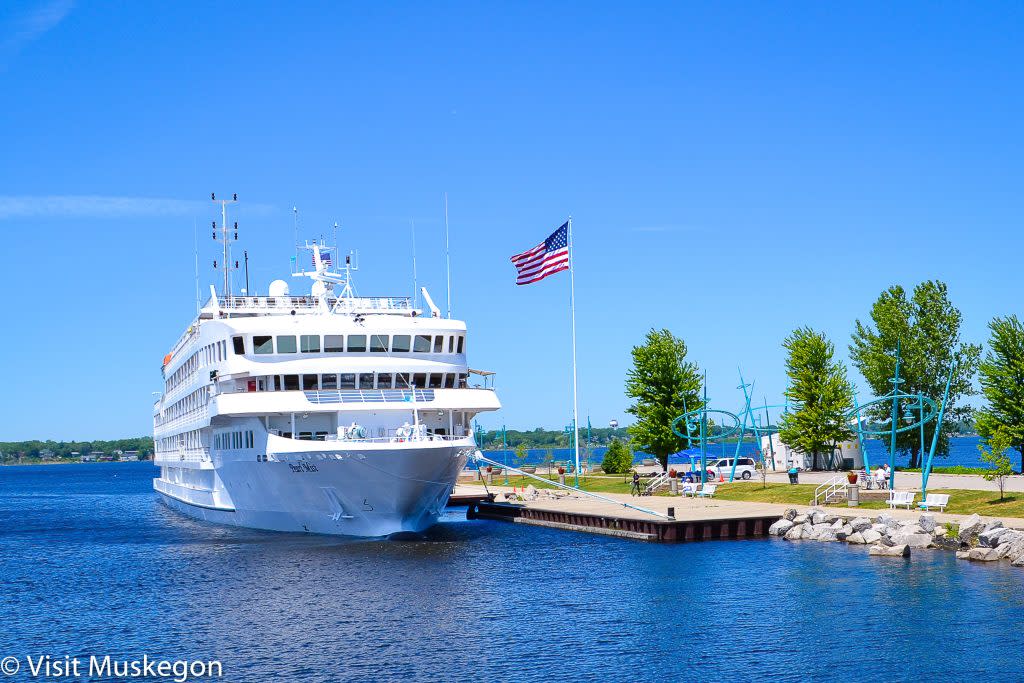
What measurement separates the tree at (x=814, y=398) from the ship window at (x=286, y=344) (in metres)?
35.3

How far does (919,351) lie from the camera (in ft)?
249

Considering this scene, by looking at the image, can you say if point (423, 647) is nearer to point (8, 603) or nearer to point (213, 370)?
point (8, 603)

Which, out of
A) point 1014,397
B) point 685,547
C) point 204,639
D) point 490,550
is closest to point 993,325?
point 1014,397

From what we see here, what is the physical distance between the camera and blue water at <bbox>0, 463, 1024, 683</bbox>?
89.4 ft

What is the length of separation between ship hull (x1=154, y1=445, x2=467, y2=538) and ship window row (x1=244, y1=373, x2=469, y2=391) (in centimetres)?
371

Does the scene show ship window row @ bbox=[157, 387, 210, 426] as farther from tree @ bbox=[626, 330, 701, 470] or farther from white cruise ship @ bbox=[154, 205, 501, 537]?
tree @ bbox=[626, 330, 701, 470]

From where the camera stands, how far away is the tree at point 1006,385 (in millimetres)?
54250

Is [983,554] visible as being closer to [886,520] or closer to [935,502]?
[886,520]

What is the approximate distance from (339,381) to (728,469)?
42.6 m

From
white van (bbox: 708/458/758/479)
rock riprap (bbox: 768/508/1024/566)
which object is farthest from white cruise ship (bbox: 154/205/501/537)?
white van (bbox: 708/458/758/479)

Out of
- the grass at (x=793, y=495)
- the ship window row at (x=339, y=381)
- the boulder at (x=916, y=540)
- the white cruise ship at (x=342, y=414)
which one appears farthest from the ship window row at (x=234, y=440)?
the boulder at (x=916, y=540)

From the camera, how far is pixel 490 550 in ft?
157

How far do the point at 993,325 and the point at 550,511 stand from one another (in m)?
27.0

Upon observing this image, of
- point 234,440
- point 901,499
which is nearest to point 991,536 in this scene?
point 901,499
